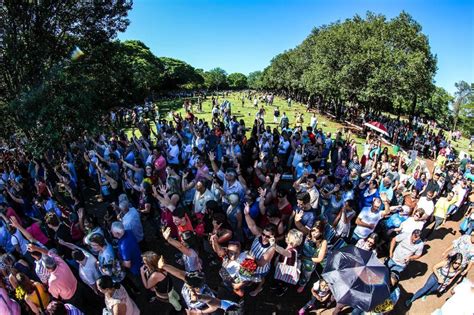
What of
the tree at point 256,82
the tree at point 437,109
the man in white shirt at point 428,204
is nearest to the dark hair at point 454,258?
the man in white shirt at point 428,204

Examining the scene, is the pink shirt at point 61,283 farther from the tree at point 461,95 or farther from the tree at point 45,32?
the tree at point 461,95

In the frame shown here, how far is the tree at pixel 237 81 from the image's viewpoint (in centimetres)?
13286

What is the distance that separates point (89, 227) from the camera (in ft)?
16.2

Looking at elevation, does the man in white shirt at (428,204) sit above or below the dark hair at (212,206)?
above

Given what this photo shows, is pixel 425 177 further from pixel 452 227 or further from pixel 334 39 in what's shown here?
pixel 334 39

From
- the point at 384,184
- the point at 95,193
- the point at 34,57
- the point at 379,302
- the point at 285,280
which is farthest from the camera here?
the point at 34,57

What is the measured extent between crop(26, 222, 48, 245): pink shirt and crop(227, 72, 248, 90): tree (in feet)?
419

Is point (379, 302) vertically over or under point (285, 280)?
over

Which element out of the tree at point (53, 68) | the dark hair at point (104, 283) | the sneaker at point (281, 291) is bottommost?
the sneaker at point (281, 291)

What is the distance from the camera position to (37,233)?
5.38 meters

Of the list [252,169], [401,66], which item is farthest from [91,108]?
[401,66]

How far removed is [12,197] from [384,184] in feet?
30.6

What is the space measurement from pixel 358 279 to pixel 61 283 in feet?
14.0

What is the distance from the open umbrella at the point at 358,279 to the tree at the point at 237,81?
129m
